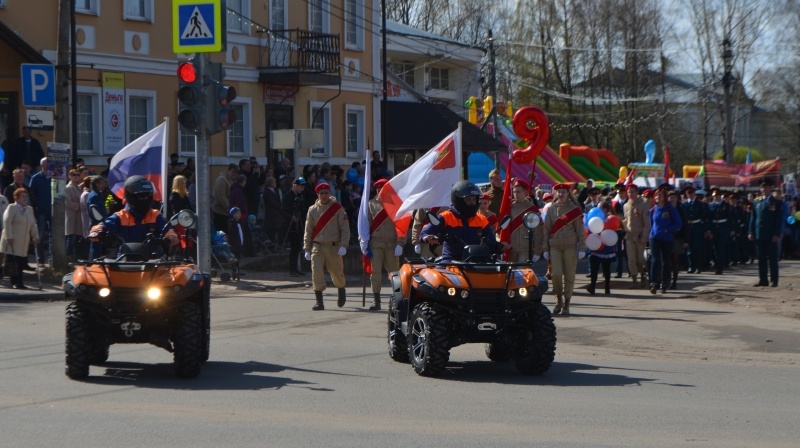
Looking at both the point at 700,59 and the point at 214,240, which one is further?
the point at 700,59

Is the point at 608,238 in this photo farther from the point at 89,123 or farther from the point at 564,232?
the point at 89,123

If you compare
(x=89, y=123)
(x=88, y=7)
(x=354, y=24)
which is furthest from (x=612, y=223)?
(x=354, y=24)

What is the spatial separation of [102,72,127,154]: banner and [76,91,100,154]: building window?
0.60 ft

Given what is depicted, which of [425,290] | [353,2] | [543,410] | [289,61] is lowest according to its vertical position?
[543,410]

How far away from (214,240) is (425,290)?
1062cm

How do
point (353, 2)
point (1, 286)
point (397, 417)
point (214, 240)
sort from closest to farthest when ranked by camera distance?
point (397, 417) < point (1, 286) < point (214, 240) < point (353, 2)

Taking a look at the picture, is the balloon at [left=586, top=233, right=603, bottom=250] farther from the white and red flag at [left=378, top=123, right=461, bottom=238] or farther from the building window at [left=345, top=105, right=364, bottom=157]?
the building window at [left=345, top=105, right=364, bottom=157]

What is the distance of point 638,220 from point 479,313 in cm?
1096

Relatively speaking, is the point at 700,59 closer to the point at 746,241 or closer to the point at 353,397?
the point at 746,241

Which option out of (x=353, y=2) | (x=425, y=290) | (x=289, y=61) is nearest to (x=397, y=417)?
(x=425, y=290)

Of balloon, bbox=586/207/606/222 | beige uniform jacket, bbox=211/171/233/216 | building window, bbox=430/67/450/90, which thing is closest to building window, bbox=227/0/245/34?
beige uniform jacket, bbox=211/171/233/216

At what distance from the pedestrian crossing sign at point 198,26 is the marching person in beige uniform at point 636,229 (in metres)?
8.66

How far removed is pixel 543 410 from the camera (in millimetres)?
9203

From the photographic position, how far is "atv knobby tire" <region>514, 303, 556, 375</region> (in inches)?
428
